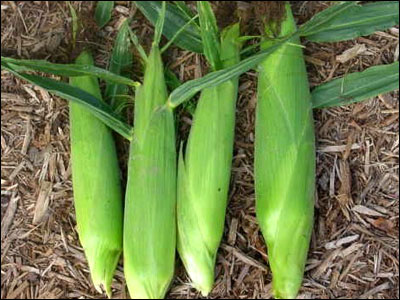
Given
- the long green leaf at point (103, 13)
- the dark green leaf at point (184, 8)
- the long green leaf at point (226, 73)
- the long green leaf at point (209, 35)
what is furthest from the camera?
the long green leaf at point (103, 13)

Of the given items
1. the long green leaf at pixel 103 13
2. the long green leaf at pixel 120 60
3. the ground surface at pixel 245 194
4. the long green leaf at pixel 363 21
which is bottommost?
the ground surface at pixel 245 194

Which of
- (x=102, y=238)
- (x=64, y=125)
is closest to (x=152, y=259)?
(x=102, y=238)

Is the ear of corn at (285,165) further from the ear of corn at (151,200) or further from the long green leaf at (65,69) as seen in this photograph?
the long green leaf at (65,69)

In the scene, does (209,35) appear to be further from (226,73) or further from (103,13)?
(103,13)

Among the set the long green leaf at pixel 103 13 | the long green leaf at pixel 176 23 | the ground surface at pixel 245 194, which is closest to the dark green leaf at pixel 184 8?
the long green leaf at pixel 176 23

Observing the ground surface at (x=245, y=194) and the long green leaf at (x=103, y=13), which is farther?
the long green leaf at (x=103, y=13)

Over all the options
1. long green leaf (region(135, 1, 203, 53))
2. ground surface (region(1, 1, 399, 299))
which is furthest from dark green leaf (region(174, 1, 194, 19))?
ground surface (region(1, 1, 399, 299))

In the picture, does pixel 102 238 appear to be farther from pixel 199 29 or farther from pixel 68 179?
pixel 199 29
